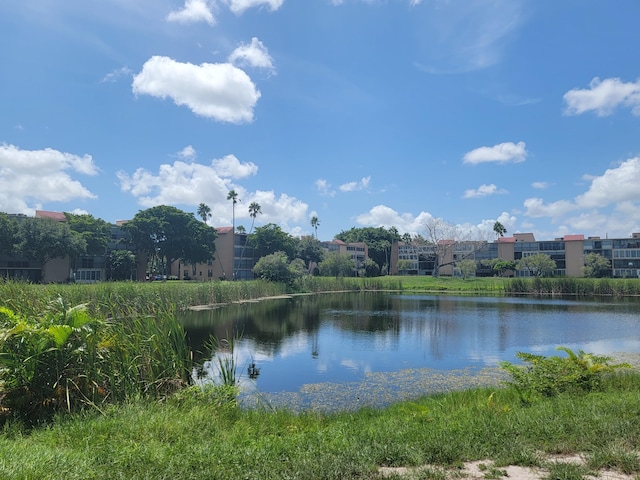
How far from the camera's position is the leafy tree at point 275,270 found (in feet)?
181

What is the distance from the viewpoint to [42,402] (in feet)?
24.1

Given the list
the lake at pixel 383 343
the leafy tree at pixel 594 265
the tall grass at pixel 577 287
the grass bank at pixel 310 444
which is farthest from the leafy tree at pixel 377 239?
the grass bank at pixel 310 444

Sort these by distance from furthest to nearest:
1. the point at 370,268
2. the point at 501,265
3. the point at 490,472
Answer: the point at 370,268 < the point at 501,265 < the point at 490,472

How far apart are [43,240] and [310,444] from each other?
175 feet

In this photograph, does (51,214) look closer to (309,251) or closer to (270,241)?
(270,241)

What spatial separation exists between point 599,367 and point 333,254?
231ft

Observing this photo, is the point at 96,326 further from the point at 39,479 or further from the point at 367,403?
the point at 367,403

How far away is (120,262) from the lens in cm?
6075

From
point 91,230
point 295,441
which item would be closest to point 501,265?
point 91,230

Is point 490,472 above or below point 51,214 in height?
below

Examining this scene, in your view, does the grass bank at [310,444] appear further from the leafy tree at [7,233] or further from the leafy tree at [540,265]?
the leafy tree at [540,265]

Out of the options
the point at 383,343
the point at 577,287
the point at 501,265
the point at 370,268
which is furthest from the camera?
the point at 370,268

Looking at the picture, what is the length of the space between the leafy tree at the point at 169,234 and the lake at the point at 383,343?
104 feet

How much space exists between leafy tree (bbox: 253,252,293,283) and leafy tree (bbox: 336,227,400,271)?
51.0m
